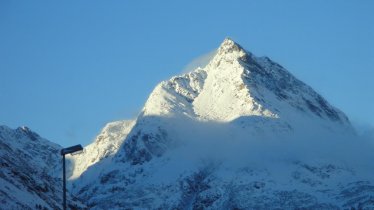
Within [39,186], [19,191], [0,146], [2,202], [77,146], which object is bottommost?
[77,146]

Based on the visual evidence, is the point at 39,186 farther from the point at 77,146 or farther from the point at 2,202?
the point at 77,146

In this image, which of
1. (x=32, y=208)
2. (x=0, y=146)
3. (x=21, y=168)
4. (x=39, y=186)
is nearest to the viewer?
(x=32, y=208)

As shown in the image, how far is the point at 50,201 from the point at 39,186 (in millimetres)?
6325

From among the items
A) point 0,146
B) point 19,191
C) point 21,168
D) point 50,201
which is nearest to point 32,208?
point 19,191

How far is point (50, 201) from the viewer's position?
8431 centimetres

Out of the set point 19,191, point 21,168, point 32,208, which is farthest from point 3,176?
point 21,168

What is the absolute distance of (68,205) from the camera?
88.4 metres

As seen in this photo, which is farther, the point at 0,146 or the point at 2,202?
the point at 0,146

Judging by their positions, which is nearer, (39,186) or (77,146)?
(77,146)

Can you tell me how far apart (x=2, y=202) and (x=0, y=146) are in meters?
46.6

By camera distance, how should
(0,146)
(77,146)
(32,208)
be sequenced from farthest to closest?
(0,146) → (32,208) → (77,146)

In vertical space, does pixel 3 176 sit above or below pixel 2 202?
above

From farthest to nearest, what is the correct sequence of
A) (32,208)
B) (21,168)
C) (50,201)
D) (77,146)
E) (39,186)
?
(21,168) → (39,186) → (50,201) → (32,208) → (77,146)

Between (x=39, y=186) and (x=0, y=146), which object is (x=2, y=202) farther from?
(x=0, y=146)
